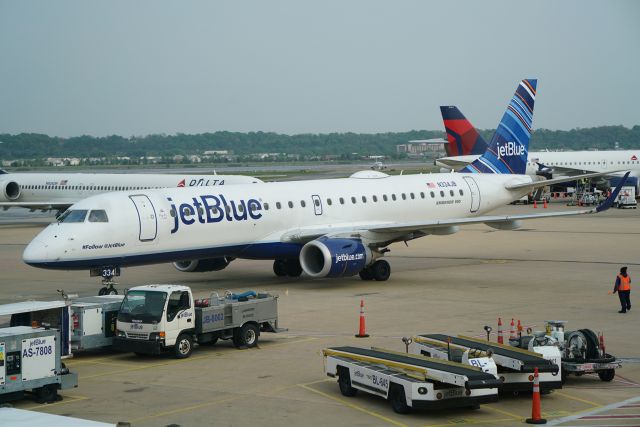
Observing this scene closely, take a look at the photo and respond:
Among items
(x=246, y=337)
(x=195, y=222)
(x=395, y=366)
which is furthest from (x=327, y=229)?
(x=395, y=366)

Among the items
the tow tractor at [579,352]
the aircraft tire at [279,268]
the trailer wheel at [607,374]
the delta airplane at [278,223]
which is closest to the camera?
the tow tractor at [579,352]

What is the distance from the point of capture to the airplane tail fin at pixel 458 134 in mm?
80625

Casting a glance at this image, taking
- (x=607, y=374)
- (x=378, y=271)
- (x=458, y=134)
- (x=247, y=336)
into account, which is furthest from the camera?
(x=458, y=134)

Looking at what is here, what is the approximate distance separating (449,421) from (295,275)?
20.5 metres

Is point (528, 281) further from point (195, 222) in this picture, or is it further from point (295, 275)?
point (195, 222)

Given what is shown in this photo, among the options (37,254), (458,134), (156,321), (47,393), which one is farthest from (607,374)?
(458,134)

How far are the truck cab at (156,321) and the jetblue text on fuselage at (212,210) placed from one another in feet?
30.2

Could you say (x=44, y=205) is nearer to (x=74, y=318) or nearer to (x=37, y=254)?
(x=37, y=254)

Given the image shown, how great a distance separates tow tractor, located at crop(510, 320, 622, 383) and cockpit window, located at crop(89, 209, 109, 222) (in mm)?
15412

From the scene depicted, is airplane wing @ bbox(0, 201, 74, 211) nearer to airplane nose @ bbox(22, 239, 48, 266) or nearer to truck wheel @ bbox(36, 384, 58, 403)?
airplane nose @ bbox(22, 239, 48, 266)

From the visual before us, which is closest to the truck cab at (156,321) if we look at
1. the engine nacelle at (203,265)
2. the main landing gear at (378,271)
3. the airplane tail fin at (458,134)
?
the engine nacelle at (203,265)

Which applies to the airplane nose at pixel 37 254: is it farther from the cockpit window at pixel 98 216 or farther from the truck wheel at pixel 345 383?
the truck wheel at pixel 345 383

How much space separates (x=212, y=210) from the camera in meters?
32.6

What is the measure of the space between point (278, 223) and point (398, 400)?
18.1 metres
